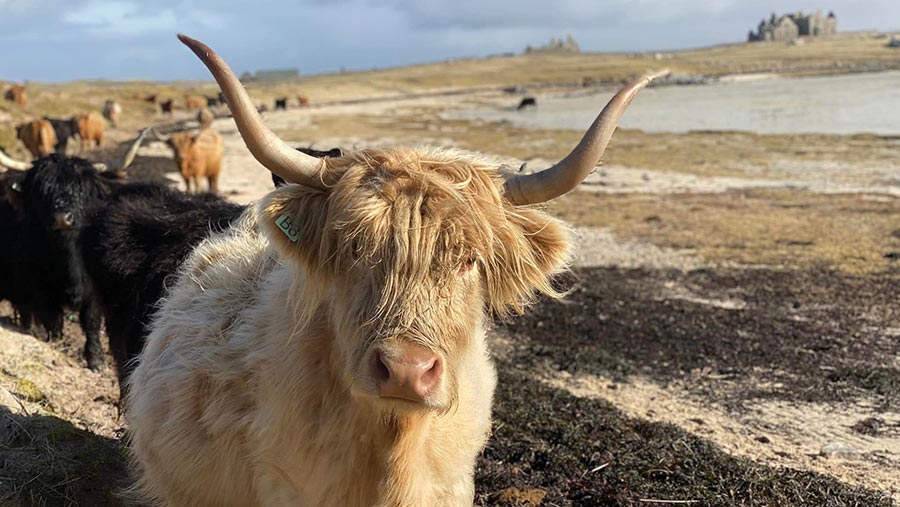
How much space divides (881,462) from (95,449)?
520 cm

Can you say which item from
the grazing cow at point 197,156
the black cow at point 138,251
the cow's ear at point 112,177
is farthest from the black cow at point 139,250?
the grazing cow at point 197,156

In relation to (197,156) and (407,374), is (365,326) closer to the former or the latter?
(407,374)

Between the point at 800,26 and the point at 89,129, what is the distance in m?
184

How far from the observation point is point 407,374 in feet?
7.29

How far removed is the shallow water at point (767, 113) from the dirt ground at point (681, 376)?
1833 cm

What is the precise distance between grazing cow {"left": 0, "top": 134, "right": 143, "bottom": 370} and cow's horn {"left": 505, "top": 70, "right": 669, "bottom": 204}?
4776mm

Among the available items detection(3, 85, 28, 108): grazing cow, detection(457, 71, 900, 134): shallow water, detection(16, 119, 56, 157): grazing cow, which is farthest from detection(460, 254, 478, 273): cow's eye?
detection(3, 85, 28, 108): grazing cow

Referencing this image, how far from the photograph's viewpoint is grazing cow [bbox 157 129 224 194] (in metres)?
16.7

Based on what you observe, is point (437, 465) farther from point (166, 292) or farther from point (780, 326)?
point (780, 326)

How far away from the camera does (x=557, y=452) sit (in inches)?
198

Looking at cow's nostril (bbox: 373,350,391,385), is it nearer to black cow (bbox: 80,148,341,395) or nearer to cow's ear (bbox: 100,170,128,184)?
black cow (bbox: 80,148,341,395)

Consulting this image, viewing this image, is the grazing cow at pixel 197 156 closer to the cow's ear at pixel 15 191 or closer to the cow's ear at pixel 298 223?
the cow's ear at pixel 15 191

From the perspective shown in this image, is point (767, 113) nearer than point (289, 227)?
No

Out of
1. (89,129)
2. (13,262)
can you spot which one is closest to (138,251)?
(13,262)
